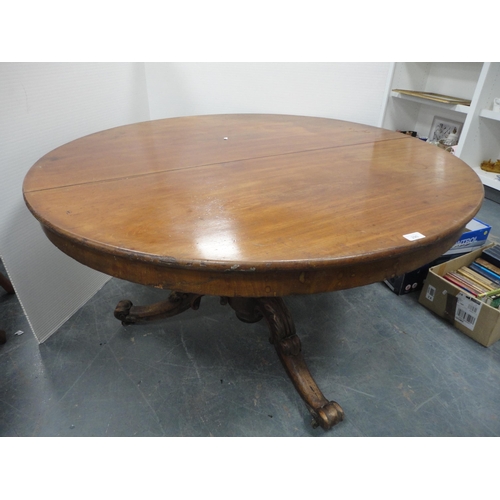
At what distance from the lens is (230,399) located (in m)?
1.15

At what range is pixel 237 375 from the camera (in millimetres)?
1235

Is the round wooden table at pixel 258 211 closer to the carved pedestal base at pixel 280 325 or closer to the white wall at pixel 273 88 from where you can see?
the carved pedestal base at pixel 280 325

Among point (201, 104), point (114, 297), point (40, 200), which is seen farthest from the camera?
point (201, 104)

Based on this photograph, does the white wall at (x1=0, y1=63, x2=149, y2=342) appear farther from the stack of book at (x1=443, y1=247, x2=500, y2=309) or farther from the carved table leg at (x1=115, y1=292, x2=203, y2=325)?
the stack of book at (x1=443, y1=247, x2=500, y2=309)

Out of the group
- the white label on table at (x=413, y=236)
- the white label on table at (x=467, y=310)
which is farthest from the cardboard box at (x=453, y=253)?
the white label on table at (x=413, y=236)

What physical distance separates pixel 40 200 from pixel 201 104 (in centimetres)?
135

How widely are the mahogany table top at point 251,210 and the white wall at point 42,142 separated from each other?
0.50ft

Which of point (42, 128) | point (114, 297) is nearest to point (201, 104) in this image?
point (42, 128)

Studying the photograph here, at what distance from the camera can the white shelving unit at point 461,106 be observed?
205 centimetres

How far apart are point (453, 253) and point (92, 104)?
1679 millimetres

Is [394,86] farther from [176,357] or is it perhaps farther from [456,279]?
[176,357]

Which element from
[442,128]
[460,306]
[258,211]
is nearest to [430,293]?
[460,306]

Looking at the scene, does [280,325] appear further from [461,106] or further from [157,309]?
[461,106]

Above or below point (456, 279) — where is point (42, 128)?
above
